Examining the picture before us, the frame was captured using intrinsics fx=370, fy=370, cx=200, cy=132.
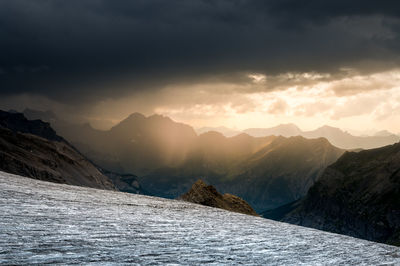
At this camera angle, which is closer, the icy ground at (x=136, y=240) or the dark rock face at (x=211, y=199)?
the icy ground at (x=136, y=240)

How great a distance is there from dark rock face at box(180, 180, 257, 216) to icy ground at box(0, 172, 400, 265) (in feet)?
113

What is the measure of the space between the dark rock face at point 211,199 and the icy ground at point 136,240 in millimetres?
34524

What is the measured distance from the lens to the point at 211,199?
50688 mm

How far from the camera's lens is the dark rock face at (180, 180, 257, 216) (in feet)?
162

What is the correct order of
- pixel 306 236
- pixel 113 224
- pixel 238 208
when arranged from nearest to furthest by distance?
pixel 113 224, pixel 306 236, pixel 238 208

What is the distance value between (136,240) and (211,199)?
4218 cm

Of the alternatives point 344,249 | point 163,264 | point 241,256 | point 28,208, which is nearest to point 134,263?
point 163,264

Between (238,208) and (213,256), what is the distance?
Result: 150ft

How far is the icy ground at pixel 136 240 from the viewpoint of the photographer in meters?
7.42

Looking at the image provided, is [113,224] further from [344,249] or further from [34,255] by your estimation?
[344,249]

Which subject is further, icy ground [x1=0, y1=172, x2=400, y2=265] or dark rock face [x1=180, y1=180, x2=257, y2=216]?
dark rock face [x1=180, y1=180, x2=257, y2=216]

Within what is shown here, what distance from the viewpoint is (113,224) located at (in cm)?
1084

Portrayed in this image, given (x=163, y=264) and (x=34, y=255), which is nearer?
(x=34, y=255)

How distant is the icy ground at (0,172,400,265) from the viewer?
292 inches
